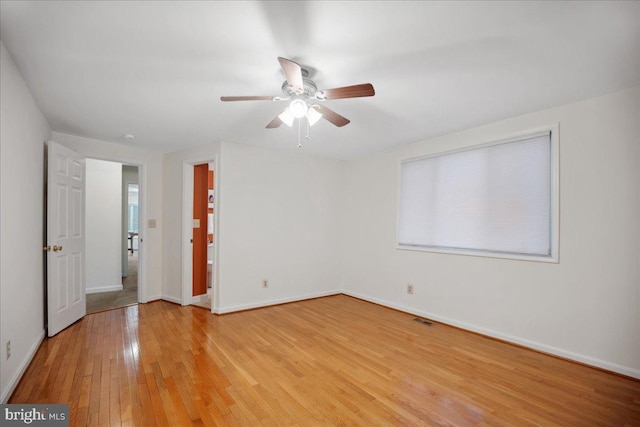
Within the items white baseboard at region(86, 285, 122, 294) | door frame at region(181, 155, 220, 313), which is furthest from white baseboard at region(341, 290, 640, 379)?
white baseboard at region(86, 285, 122, 294)

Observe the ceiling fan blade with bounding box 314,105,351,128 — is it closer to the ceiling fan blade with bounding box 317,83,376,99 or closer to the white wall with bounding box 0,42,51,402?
the ceiling fan blade with bounding box 317,83,376,99

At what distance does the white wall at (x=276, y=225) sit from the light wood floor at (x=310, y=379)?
0.85m

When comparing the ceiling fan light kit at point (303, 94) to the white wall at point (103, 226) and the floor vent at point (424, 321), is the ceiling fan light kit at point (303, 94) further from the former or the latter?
the white wall at point (103, 226)

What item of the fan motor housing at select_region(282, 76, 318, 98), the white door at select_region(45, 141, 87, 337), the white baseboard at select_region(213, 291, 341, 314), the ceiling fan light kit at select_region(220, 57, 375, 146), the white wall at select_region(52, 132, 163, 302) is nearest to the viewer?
the ceiling fan light kit at select_region(220, 57, 375, 146)

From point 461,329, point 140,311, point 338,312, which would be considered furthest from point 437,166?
point 140,311

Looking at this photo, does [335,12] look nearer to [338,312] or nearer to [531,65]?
[531,65]

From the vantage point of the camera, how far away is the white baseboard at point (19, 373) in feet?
6.28

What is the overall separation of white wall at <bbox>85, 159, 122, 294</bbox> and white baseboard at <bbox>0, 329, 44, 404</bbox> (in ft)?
7.74

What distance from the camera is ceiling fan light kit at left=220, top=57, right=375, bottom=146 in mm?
1687

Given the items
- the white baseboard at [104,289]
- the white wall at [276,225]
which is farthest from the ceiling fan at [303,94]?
the white baseboard at [104,289]

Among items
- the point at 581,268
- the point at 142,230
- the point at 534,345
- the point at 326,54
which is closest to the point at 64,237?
the point at 142,230

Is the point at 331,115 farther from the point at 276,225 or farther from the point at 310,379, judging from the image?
the point at 276,225

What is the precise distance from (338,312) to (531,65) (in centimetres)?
337

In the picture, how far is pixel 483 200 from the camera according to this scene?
3248mm
